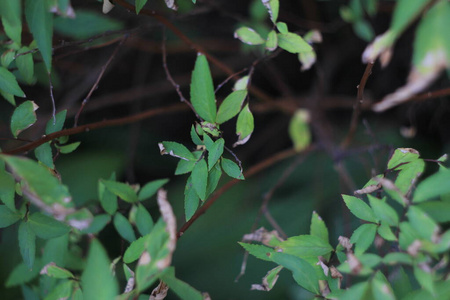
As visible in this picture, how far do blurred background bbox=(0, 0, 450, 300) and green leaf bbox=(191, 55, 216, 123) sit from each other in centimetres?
49

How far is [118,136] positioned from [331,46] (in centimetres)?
81

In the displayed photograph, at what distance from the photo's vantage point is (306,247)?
564mm

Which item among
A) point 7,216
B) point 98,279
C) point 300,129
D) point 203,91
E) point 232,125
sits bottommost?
point 232,125

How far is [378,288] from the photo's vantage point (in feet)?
1.36

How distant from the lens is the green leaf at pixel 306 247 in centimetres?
56

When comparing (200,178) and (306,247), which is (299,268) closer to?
(306,247)

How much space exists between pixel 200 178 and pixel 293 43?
0.25 m

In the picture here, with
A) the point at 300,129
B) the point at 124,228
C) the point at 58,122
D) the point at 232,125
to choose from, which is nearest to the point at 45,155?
the point at 58,122

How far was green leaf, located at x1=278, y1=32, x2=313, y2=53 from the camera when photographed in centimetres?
62

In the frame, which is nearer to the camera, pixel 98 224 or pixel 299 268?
pixel 299 268

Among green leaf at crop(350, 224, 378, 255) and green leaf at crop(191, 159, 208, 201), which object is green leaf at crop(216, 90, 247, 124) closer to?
green leaf at crop(191, 159, 208, 201)

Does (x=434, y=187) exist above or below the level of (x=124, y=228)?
above

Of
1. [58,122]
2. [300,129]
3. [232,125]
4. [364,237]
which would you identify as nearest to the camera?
[364,237]

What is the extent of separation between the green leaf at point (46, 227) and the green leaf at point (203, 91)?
0.26 m
